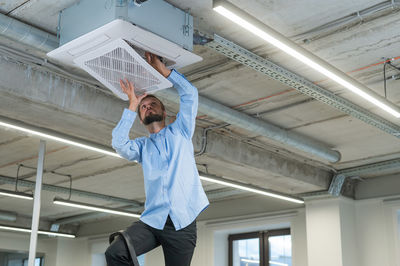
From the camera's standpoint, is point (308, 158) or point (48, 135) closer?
point (48, 135)

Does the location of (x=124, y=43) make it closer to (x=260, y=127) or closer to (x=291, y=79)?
(x=291, y=79)

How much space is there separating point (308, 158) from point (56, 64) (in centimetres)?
381

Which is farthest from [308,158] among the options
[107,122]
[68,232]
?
[68,232]

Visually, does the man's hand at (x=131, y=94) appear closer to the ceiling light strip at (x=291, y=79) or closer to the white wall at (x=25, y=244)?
the ceiling light strip at (x=291, y=79)

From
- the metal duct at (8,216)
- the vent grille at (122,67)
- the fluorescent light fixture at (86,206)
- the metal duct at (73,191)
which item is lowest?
the vent grille at (122,67)

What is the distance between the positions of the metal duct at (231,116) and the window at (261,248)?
2657 mm

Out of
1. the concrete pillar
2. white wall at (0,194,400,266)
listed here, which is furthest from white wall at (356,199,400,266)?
the concrete pillar

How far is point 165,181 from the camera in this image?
2.59m

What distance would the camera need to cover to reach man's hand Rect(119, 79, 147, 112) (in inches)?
105

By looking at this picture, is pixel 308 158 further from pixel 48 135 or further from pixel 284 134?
pixel 48 135

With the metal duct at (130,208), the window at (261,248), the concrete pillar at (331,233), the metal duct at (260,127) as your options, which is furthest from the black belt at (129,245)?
the window at (261,248)

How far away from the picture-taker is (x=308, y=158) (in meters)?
7.28

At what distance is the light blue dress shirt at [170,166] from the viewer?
99.7 inches

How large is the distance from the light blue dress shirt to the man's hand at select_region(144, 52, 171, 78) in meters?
0.19
